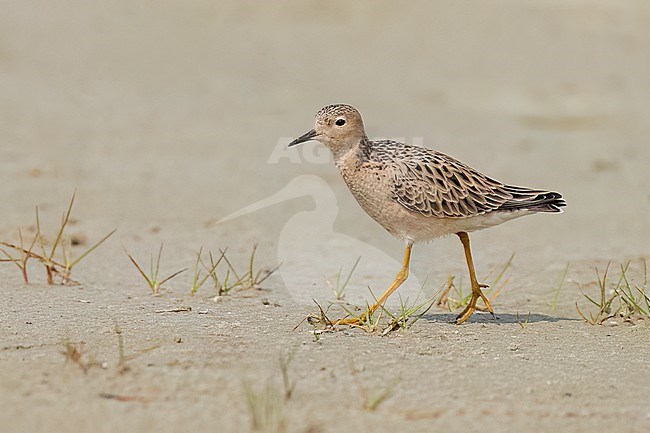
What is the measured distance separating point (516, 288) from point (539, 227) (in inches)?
94.0

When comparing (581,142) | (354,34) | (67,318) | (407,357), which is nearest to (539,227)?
(581,142)

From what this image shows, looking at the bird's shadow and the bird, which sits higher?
the bird

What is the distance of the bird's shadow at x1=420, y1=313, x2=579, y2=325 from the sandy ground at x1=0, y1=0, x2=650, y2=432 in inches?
1.7

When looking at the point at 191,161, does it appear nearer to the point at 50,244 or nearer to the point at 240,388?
the point at 50,244

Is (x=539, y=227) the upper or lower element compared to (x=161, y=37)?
lower

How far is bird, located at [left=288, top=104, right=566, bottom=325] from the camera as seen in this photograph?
6.33 metres

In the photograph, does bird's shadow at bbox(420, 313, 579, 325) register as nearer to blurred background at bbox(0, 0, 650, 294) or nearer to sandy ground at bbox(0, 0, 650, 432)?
sandy ground at bbox(0, 0, 650, 432)

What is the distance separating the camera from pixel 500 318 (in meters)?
6.47

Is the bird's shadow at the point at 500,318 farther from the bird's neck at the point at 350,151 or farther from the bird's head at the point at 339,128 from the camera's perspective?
the bird's head at the point at 339,128

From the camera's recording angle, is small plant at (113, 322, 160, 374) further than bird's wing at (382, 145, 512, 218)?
No

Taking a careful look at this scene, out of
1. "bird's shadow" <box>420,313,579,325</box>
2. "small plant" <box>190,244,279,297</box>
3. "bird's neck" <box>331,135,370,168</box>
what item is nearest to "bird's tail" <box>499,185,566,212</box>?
"bird's shadow" <box>420,313,579,325</box>

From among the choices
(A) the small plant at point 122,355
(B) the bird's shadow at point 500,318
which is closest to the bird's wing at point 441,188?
(B) the bird's shadow at point 500,318

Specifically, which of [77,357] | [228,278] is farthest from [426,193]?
[77,357]

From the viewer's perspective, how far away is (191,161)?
11.3 meters
